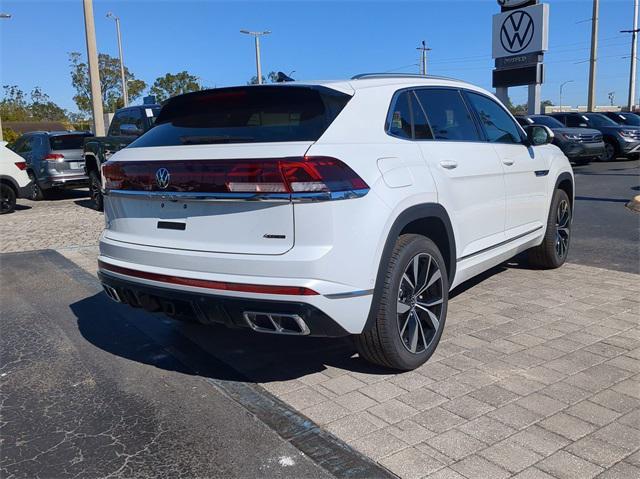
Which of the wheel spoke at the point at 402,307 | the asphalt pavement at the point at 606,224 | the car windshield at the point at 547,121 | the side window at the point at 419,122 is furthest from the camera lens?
the car windshield at the point at 547,121

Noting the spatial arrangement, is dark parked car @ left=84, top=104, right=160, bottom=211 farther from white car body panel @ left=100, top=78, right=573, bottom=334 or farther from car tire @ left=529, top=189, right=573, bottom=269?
white car body panel @ left=100, top=78, right=573, bottom=334

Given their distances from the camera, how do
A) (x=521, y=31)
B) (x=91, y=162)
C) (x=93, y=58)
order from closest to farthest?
(x=91, y=162), (x=93, y=58), (x=521, y=31)

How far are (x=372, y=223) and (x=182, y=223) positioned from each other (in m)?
1.09

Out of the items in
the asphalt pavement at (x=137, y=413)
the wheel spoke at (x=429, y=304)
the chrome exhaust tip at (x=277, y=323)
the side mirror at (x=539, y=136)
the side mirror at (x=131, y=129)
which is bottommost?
the asphalt pavement at (x=137, y=413)

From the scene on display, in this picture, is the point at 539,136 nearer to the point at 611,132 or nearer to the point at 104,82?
the point at 611,132

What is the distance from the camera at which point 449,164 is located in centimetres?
408

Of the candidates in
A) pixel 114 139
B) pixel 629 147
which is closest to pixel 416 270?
pixel 114 139

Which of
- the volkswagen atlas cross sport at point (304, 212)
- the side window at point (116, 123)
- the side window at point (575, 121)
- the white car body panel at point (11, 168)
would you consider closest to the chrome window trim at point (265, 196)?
the volkswagen atlas cross sport at point (304, 212)

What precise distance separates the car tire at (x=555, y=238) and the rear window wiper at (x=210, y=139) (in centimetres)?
381

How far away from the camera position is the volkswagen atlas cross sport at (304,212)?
3098 mm

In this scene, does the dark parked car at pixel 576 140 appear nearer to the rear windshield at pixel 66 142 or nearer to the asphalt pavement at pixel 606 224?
the asphalt pavement at pixel 606 224

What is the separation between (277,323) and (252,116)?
3.99 feet

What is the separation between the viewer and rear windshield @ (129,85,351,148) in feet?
10.9

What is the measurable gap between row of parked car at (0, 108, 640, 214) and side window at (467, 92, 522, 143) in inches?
211
